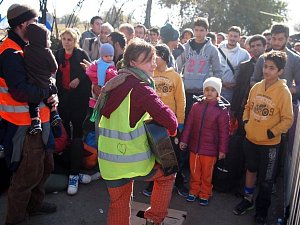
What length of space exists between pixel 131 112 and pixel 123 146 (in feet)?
0.96

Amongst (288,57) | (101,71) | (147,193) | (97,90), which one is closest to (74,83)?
(97,90)

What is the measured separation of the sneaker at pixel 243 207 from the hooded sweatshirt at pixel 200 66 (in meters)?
1.76

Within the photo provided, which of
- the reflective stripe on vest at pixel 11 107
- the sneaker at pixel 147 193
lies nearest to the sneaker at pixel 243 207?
the sneaker at pixel 147 193

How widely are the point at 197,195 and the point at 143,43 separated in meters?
2.24

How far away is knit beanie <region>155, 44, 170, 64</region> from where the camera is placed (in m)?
4.16

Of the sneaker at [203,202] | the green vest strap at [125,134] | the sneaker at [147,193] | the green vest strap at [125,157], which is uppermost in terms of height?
the green vest strap at [125,134]

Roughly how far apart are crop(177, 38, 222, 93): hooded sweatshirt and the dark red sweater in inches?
92.6

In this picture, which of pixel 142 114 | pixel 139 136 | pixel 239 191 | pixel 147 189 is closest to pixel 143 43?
pixel 142 114

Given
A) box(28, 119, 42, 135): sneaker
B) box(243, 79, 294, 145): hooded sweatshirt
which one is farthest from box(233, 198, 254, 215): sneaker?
box(28, 119, 42, 135): sneaker

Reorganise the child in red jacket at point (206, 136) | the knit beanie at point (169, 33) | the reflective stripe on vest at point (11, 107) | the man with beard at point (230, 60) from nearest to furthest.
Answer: the reflective stripe on vest at point (11, 107) < the child in red jacket at point (206, 136) < the knit beanie at point (169, 33) < the man with beard at point (230, 60)

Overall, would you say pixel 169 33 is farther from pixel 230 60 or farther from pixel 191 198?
pixel 191 198

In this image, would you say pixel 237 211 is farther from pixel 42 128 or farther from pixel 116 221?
pixel 42 128

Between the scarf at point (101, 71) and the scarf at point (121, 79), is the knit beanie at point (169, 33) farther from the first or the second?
the scarf at point (121, 79)

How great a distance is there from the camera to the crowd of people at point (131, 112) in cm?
287
